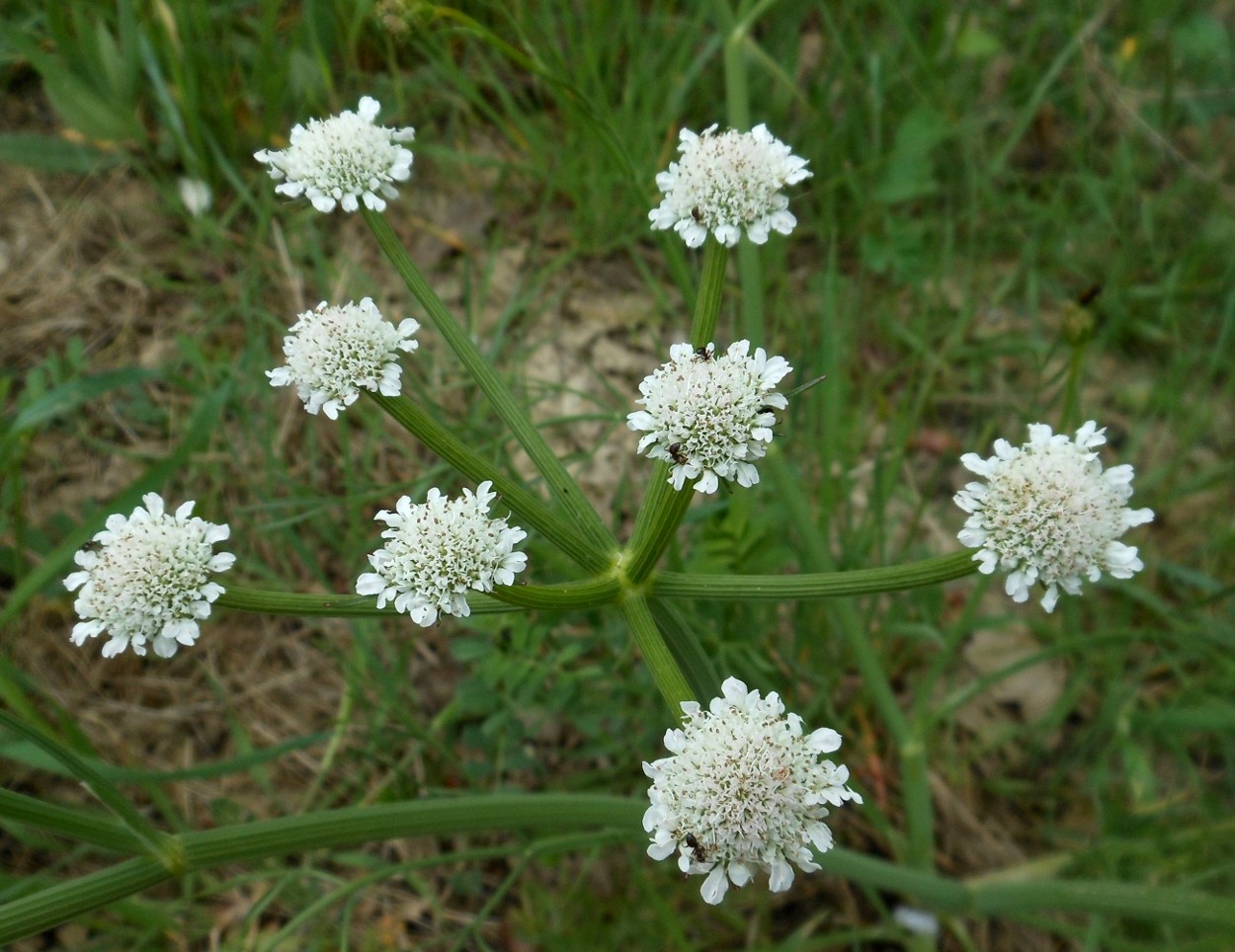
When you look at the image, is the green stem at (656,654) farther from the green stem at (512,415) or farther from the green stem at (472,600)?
the green stem at (512,415)

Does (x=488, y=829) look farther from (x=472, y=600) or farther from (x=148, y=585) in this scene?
(x=148, y=585)

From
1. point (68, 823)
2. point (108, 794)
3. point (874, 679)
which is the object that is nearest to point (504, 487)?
point (108, 794)

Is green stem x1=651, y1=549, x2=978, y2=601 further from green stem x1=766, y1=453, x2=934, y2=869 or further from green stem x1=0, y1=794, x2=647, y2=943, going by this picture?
green stem x1=766, y1=453, x2=934, y2=869

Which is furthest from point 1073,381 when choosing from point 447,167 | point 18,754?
point 18,754

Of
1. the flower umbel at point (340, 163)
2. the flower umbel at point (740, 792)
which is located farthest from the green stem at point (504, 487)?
the flower umbel at point (340, 163)

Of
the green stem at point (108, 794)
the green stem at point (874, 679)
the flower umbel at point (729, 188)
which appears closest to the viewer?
the green stem at point (108, 794)

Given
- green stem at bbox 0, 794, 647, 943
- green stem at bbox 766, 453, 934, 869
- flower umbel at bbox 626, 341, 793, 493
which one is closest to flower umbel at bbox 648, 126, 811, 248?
flower umbel at bbox 626, 341, 793, 493

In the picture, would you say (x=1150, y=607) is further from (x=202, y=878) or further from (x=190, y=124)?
(x=190, y=124)
